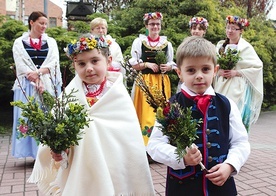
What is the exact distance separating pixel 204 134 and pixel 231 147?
22 cm

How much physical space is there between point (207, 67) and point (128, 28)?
7.64 m

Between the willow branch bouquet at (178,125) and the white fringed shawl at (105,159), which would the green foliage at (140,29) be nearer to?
the white fringed shawl at (105,159)

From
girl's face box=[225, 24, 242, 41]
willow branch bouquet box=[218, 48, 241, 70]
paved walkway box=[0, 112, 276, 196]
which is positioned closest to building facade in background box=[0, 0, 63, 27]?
paved walkway box=[0, 112, 276, 196]

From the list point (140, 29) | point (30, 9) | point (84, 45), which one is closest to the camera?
point (84, 45)

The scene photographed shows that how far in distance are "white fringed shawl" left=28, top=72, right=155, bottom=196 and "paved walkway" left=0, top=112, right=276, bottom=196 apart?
1.44m

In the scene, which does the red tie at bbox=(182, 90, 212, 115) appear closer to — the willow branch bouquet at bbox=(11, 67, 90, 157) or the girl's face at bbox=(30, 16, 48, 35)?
the willow branch bouquet at bbox=(11, 67, 90, 157)

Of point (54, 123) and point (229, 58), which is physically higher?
point (229, 58)

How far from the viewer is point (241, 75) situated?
16.5ft

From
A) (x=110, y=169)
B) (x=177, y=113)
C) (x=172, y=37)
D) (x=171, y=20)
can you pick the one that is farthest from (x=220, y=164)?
(x=171, y=20)

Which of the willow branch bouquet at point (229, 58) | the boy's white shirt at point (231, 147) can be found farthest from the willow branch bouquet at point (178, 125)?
the willow branch bouquet at point (229, 58)

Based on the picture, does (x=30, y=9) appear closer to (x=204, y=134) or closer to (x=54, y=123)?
(x=54, y=123)

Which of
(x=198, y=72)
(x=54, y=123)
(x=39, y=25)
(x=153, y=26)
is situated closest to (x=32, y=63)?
(x=39, y=25)

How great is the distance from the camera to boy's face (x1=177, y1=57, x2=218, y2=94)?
7.09 feet

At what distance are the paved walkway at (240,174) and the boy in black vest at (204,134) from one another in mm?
1829
